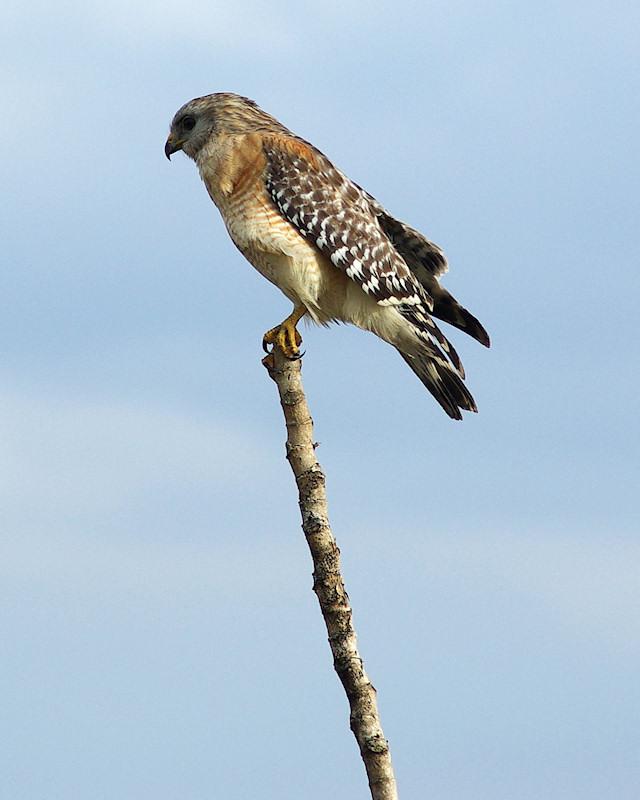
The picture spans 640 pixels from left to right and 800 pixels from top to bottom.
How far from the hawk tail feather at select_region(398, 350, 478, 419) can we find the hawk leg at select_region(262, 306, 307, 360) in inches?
48.3

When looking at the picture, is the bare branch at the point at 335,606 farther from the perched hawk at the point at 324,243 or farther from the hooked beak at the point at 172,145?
the hooked beak at the point at 172,145

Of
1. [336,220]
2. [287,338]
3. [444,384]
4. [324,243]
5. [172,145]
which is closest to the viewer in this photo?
[287,338]

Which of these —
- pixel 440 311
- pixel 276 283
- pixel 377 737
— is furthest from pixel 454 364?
pixel 377 737

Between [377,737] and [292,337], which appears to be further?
[292,337]

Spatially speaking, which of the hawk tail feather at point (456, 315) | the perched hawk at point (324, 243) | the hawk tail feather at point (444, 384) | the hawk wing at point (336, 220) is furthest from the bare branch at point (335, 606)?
the hawk tail feather at point (456, 315)

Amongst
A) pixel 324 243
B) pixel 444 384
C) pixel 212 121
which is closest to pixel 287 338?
pixel 324 243

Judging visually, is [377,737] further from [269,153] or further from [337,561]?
[269,153]

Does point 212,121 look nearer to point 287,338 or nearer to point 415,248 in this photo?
point 415,248

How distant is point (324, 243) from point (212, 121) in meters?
1.64

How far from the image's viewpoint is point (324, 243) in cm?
845

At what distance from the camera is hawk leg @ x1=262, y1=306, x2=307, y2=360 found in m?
7.61

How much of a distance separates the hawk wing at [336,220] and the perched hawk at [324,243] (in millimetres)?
10

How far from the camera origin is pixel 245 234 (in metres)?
8.42

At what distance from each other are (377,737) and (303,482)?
5.19 ft
